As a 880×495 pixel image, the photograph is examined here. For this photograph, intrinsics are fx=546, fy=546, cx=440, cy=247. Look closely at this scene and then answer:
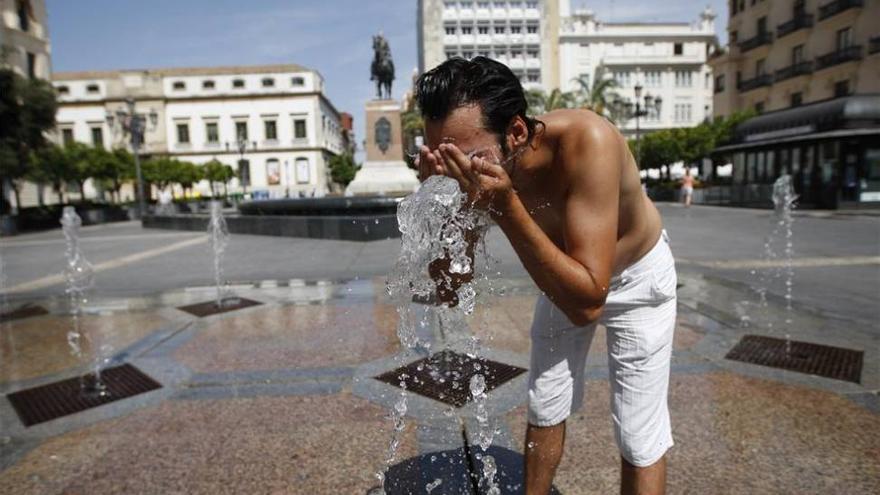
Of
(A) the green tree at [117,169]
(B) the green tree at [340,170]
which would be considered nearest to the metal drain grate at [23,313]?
(A) the green tree at [117,169]

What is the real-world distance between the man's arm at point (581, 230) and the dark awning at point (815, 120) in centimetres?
2420

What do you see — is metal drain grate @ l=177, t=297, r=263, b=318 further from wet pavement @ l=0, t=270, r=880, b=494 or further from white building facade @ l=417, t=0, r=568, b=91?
white building facade @ l=417, t=0, r=568, b=91

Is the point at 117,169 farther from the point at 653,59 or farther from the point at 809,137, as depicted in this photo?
the point at 653,59

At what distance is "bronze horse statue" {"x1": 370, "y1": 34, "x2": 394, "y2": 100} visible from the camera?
24297mm

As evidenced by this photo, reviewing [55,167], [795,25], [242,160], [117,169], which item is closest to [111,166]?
[117,169]

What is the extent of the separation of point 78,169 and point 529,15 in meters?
52.5

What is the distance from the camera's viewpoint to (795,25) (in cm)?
3198

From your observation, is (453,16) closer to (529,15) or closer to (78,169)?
(529,15)

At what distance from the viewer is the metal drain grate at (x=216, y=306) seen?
5.40 m

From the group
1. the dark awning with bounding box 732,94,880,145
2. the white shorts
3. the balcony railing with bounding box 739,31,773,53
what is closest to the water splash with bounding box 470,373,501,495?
the white shorts

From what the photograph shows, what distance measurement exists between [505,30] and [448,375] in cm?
6771

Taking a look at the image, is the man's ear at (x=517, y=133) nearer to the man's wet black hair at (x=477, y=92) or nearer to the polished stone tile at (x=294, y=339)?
the man's wet black hair at (x=477, y=92)

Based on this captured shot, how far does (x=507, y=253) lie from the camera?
938 centimetres

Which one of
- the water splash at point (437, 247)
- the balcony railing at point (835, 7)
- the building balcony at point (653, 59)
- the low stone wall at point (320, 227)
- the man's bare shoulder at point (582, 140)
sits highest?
the building balcony at point (653, 59)
